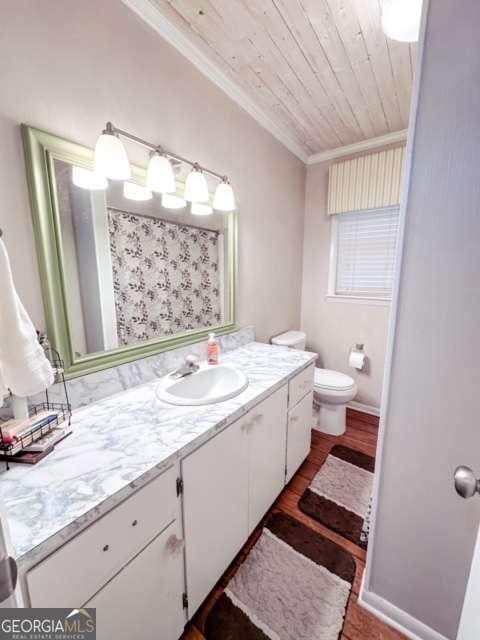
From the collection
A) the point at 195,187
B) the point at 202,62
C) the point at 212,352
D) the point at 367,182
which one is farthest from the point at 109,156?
the point at 367,182

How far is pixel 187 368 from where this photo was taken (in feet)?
4.45

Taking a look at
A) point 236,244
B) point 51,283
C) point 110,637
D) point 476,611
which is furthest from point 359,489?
Result: point 51,283

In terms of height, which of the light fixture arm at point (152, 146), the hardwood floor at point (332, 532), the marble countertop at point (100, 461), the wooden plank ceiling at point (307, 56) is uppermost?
the wooden plank ceiling at point (307, 56)

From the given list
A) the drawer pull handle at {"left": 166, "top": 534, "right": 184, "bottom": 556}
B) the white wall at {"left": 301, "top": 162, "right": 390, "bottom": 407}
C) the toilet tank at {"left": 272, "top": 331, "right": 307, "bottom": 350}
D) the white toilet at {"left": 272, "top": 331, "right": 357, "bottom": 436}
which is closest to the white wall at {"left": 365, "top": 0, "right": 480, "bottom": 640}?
the drawer pull handle at {"left": 166, "top": 534, "right": 184, "bottom": 556}

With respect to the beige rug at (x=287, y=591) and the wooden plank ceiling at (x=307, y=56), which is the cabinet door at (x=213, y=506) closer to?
the beige rug at (x=287, y=591)

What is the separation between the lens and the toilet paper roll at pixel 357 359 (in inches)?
95.3

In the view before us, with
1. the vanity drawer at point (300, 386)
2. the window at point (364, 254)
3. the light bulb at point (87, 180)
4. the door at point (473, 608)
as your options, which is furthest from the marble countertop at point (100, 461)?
the window at point (364, 254)

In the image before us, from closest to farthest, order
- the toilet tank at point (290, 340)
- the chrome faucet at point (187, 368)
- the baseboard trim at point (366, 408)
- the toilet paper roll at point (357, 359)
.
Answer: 1. the chrome faucet at point (187, 368)
2. the toilet tank at point (290, 340)
3. the toilet paper roll at point (357, 359)
4. the baseboard trim at point (366, 408)

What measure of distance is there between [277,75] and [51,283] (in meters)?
1.65

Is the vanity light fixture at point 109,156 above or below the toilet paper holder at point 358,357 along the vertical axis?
above

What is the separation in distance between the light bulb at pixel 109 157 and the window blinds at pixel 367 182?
198cm

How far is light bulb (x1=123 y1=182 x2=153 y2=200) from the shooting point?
120 cm

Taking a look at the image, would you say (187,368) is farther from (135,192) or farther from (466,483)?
(466,483)

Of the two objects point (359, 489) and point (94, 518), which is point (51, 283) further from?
point (359, 489)
